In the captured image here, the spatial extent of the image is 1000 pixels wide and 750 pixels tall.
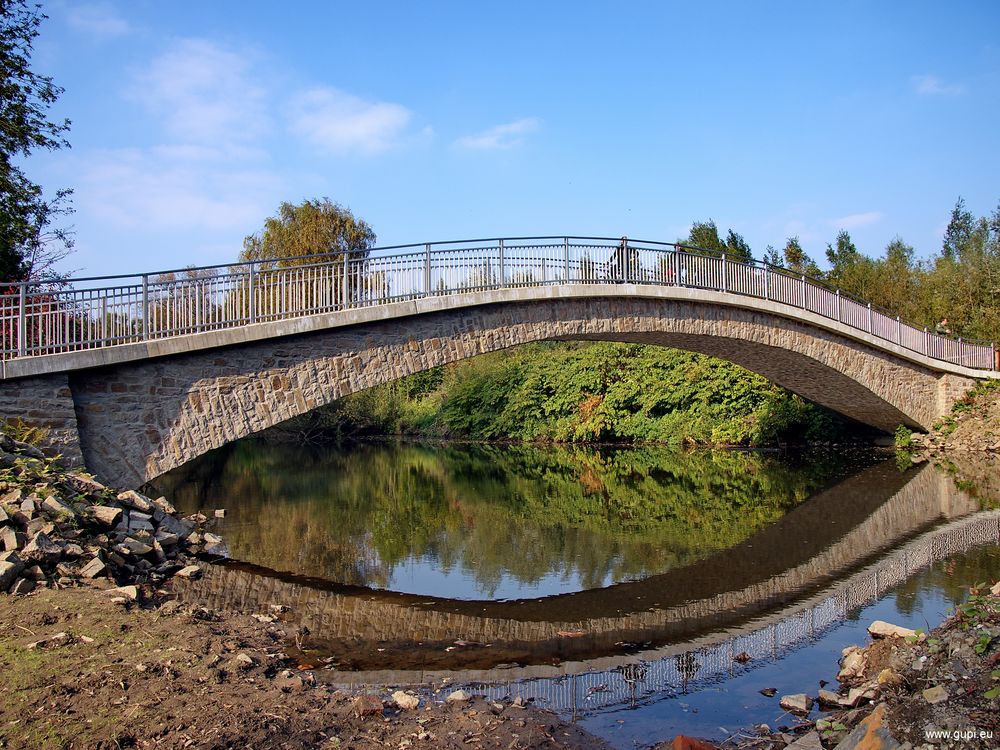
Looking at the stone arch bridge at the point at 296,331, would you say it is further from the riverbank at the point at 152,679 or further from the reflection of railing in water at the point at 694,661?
the reflection of railing in water at the point at 694,661

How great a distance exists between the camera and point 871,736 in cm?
390

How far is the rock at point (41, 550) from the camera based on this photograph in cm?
717

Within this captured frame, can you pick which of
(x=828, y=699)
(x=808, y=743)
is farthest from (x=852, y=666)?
(x=808, y=743)

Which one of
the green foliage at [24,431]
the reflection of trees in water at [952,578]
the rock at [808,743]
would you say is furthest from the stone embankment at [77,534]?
the reflection of trees in water at [952,578]

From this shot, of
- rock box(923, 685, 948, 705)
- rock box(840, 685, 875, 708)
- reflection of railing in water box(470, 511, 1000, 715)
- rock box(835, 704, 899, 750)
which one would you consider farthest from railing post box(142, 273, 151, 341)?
rock box(923, 685, 948, 705)

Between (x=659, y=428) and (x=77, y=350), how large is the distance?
819 inches

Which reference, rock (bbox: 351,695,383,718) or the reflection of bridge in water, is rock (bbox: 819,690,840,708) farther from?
rock (bbox: 351,695,383,718)

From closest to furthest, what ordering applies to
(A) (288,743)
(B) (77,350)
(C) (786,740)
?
(A) (288,743) < (C) (786,740) < (B) (77,350)

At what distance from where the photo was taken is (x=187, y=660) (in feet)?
18.5

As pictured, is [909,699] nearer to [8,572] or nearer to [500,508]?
[8,572]

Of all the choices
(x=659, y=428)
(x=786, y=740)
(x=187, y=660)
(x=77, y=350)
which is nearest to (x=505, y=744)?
(x=786, y=740)

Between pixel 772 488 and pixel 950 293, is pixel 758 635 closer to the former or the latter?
pixel 772 488

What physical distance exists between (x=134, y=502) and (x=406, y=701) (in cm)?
640

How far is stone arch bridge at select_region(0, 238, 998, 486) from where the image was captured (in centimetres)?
1102
